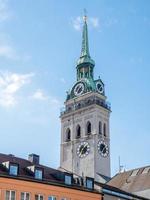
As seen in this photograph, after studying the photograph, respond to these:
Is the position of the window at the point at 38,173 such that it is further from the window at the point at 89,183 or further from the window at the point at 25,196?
the window at the point at 89,183

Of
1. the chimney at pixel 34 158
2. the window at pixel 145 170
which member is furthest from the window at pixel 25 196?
the window at pixel 145 170

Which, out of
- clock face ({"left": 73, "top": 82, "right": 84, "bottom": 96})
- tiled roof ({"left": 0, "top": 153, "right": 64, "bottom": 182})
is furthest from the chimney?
clock face ({"left": 73, "top": 82, "right": 84, "bottom": 96})

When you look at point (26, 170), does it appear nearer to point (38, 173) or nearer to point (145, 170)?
point (38, 173)

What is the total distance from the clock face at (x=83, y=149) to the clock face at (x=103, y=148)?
105 inches

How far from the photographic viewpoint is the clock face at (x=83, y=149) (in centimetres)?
11000

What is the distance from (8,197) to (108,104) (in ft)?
235

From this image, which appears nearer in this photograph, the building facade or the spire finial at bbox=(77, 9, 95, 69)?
the building facade

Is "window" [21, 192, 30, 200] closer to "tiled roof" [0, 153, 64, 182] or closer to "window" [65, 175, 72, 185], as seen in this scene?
"tiled roof" [0, 153, 64, 182]

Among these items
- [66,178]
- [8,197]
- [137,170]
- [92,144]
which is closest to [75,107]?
[92,144]

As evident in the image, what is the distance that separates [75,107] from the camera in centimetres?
11825

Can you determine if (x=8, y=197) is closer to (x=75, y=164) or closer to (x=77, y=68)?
(x=75, y=164)

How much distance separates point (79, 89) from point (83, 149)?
18.2 m

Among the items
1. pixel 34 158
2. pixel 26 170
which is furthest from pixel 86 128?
pixel 26 170

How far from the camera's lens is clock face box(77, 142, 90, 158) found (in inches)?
4331
